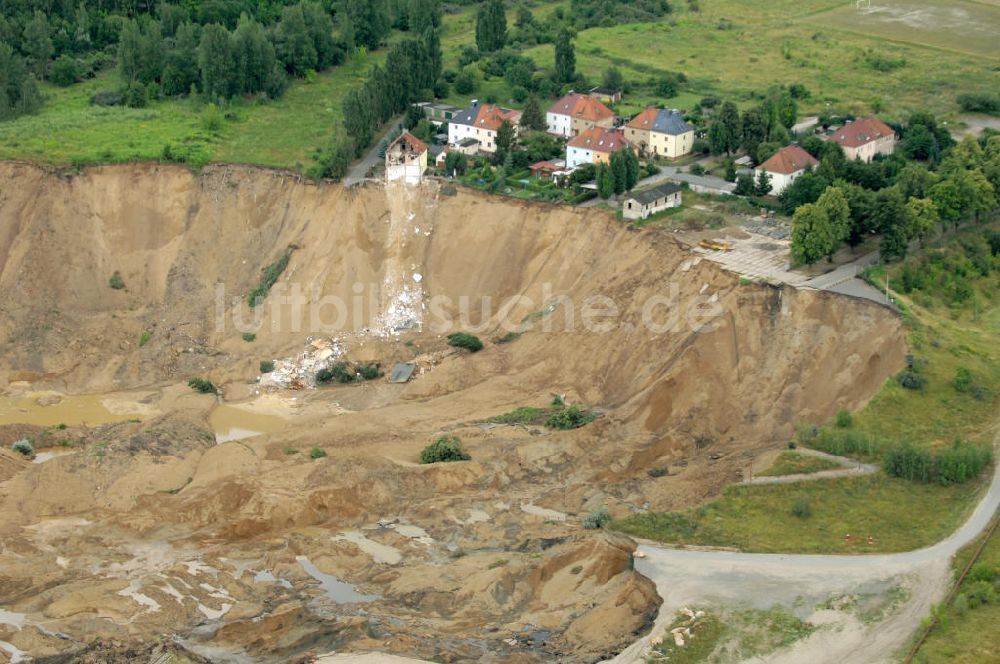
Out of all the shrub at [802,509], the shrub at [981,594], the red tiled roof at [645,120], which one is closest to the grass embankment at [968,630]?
the shrub at [981,594]

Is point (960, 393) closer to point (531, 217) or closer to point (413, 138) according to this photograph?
point (531, 217)

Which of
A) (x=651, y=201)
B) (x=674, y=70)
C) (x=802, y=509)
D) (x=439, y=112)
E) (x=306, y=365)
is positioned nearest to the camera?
(x=802, y=509)

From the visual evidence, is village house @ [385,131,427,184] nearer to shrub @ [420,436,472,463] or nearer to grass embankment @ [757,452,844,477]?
shrub @ [420,436,472,463]

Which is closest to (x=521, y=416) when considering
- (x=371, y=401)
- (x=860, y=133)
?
(x=371, y=401)

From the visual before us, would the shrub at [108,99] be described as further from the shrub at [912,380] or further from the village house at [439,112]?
the shrub at [912,380]

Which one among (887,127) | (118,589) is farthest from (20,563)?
(887,127)

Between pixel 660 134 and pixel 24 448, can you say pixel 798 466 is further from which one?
pixel 24 448
